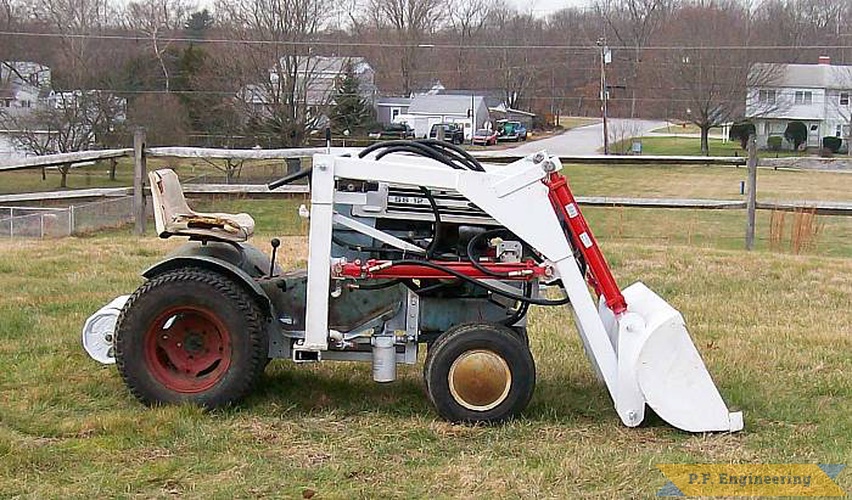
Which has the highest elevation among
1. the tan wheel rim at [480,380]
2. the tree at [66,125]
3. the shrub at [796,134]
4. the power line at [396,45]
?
the power line at [396,45]

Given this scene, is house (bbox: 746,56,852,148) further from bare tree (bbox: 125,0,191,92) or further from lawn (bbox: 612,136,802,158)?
bare tree (bbox: 125,0,191,92)

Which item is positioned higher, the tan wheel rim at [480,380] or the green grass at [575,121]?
the green grass at [575,121]

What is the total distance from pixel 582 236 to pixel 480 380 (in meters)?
0.79

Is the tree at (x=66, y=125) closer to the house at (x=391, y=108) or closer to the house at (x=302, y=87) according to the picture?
the house at (x=302, y=87)

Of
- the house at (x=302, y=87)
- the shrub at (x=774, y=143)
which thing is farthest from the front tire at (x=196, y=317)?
the shrub at (x=774, y=143)

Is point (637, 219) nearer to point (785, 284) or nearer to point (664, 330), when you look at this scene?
point (785, 284)

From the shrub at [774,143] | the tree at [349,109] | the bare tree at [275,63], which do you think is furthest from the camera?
the shrub at [774,143]

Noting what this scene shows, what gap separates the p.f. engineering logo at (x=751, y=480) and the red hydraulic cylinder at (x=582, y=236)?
0.84 m

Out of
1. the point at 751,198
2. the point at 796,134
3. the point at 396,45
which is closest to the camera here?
the point at 751,198

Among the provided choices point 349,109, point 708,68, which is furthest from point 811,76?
point 349,109

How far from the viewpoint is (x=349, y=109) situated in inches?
1490

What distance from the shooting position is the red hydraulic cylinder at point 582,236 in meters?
4.68

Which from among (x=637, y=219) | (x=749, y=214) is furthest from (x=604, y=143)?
(x=749, y=214)

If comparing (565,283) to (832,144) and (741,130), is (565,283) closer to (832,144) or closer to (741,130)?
(741,130)
